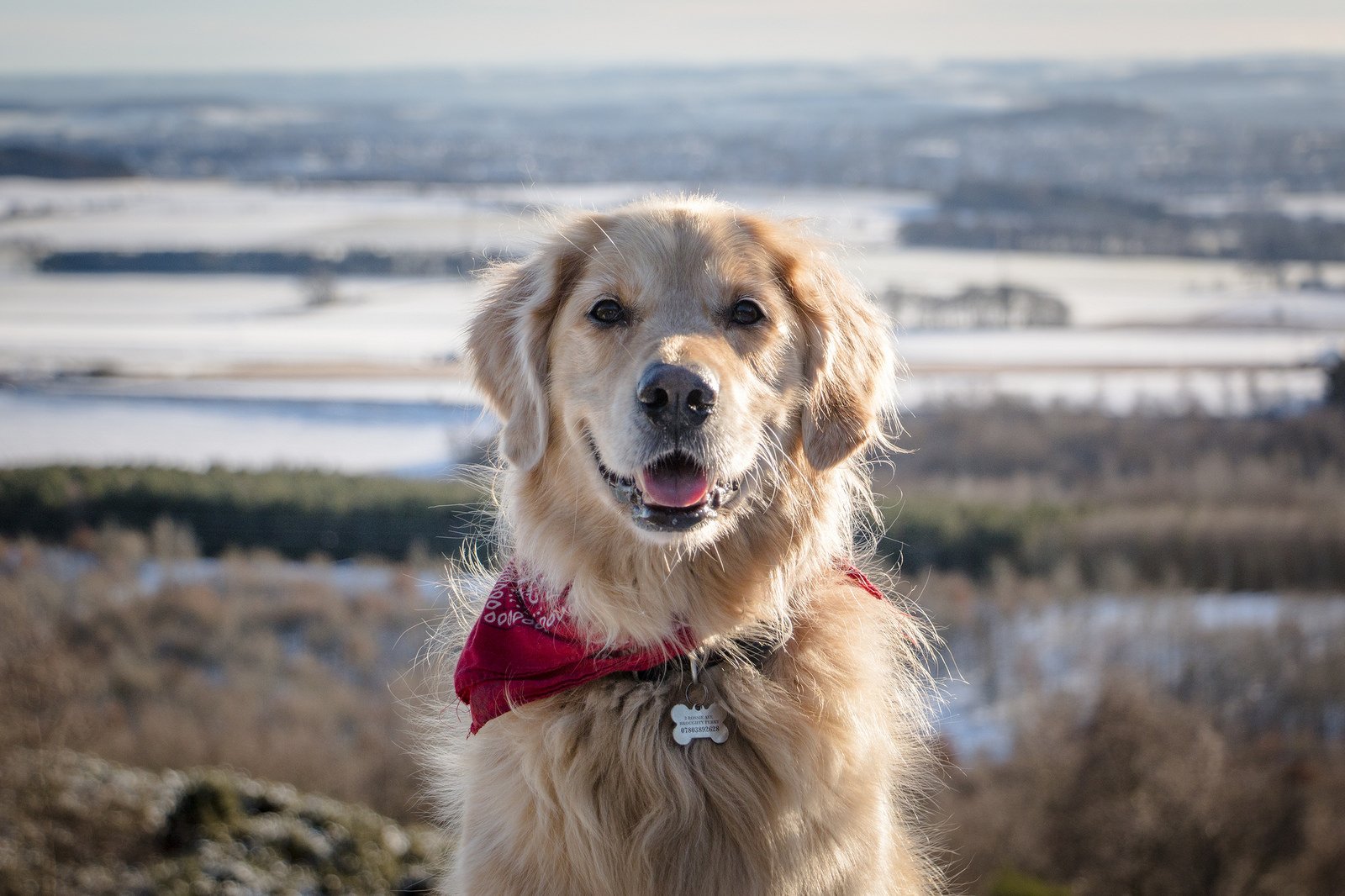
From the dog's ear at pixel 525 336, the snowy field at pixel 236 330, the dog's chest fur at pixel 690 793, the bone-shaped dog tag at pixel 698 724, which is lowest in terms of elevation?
the snowy field at pixel 236 330

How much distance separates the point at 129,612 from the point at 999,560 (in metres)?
20.0

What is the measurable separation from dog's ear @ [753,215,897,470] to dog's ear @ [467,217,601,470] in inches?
27.6

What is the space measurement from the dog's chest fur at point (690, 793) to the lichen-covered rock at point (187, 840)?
738 centimetres

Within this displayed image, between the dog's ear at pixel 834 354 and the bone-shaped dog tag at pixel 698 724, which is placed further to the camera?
the dog's ear at pixel 834 354

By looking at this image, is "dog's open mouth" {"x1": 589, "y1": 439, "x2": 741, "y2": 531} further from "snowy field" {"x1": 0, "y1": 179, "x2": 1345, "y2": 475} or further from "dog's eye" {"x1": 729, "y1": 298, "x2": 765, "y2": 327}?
"snowy field" {"x1": 0, "y1": 179, "x2": 1345, "y2": 475}

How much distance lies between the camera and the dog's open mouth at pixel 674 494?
3.19m

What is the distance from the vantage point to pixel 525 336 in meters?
3.84

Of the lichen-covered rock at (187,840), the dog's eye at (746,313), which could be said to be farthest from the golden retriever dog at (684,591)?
the lichen-covered rock at (187,840)

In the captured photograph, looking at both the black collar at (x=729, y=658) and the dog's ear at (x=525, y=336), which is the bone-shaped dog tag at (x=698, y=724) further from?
the dog's ear at (x=525, y=336)

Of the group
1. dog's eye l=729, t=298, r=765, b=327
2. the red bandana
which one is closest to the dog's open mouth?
the red bandana

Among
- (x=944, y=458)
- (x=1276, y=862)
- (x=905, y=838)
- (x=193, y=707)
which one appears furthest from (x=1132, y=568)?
(x=905, y=838)

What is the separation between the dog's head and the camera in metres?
3.21

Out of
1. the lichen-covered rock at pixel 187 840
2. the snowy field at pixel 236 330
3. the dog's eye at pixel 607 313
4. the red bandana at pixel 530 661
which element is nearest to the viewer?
the red bandana at pixel 530 661

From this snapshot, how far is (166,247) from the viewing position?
813 inches
